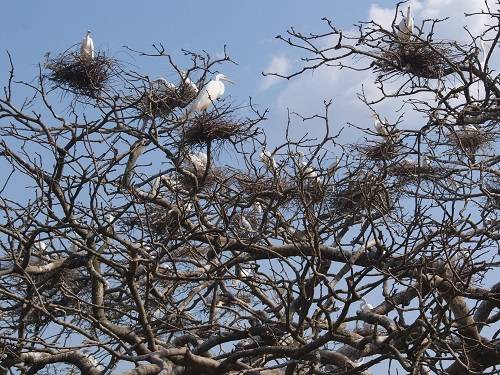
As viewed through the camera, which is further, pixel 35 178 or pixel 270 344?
pixel 35 178

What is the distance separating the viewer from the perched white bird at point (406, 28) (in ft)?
25.9

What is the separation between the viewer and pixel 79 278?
24.9ft

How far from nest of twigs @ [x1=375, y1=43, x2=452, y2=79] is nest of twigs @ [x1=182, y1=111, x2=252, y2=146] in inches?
46.5

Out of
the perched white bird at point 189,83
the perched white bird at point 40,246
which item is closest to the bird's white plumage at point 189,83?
the perched white bird at point 189,83

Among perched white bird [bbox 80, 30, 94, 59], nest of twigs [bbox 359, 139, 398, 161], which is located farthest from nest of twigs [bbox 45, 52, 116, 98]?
nest of twigs [bbox 359, 139, 398, 161]

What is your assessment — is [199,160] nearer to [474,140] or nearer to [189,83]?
[189,83]

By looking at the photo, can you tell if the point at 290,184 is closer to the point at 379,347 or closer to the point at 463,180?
the point at 463,180

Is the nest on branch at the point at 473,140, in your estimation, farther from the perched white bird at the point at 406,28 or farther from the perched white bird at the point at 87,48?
the perched white bird at the point at 87,48

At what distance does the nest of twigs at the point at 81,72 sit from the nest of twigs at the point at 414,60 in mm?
2289

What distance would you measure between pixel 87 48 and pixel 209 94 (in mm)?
1119

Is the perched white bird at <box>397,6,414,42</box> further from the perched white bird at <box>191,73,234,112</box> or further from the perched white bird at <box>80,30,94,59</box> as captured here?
the perched white bird at <box>80,30,94,59</box>

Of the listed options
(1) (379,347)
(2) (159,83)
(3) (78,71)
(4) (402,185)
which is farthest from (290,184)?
(1) (379,347)

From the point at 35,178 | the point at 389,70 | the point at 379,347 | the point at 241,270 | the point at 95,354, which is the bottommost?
the point at 379,347

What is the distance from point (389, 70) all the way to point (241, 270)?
2000 mm
